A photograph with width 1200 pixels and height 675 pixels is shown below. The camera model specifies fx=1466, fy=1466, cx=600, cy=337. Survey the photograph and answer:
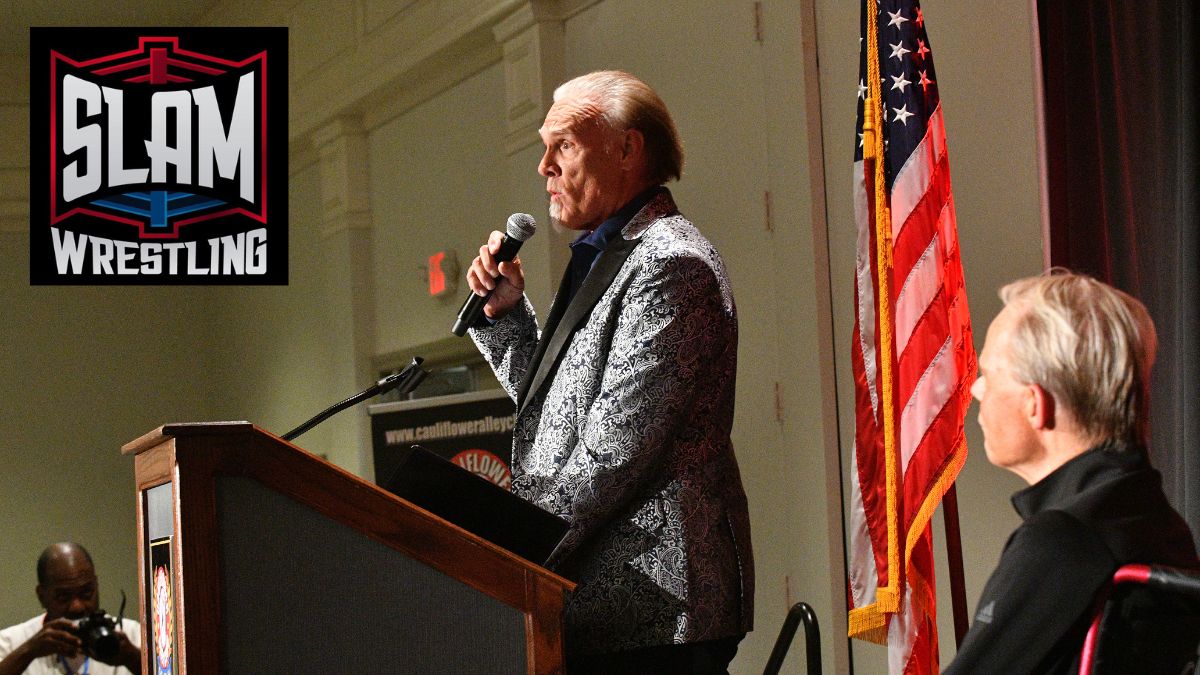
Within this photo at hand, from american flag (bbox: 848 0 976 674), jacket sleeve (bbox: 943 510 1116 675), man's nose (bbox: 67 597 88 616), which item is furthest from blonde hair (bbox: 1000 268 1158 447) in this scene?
man's nose (bbox: 67 597 88 616)

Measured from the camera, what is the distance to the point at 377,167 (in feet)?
26.0

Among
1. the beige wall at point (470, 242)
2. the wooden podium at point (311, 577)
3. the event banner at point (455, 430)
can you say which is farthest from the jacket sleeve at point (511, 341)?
the event banner at point (455, 430)

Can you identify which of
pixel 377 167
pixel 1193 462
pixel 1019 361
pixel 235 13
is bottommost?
pixel 1193 462

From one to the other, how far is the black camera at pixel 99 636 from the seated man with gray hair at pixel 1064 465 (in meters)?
3.72

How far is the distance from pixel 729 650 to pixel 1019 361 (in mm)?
792

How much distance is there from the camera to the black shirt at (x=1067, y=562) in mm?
1375

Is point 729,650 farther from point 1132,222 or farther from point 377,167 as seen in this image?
point 377,167

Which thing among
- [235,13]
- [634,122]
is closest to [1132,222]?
[634,122]

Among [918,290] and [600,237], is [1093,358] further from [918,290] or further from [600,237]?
[918,290]

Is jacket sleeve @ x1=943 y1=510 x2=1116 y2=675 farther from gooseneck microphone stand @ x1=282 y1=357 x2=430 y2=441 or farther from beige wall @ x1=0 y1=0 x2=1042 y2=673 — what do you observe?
beige wall @ x1=0 y1=0 x2=1042 y2=673

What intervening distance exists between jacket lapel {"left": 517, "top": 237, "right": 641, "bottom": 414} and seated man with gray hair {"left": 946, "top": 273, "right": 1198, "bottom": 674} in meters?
0.77

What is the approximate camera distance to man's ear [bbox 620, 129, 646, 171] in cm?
238

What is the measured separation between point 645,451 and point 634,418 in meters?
0.05

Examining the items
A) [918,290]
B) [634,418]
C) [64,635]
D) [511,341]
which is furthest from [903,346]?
[64,635]
